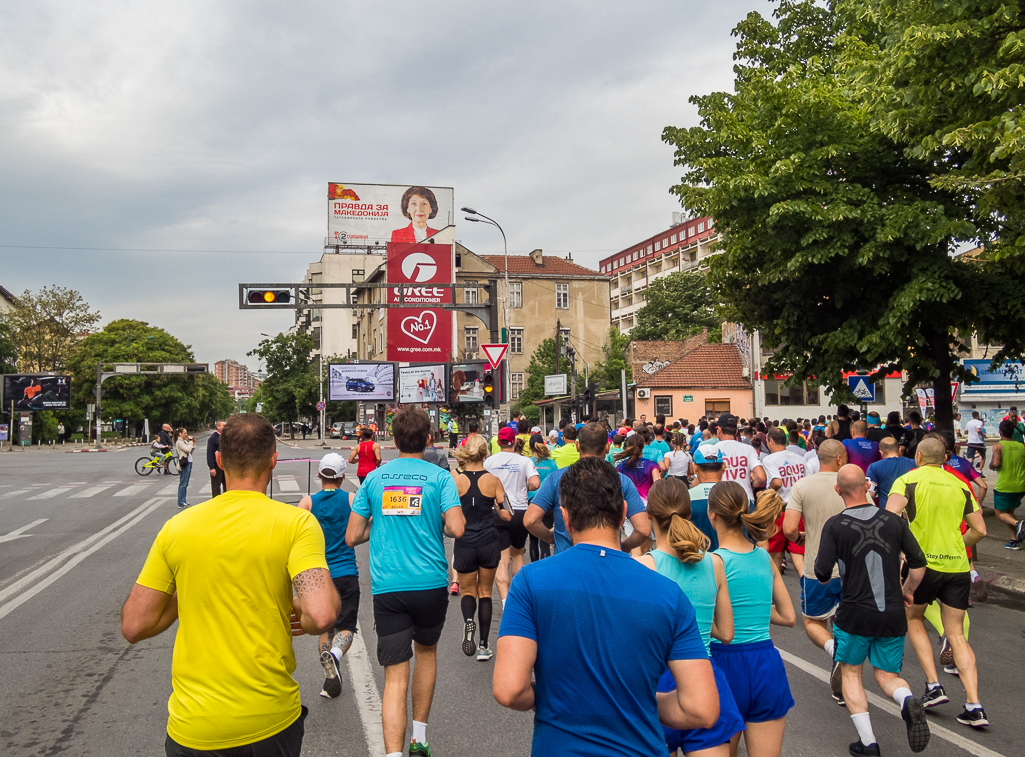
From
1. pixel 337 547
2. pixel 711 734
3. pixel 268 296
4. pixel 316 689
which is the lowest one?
pixel 316 689

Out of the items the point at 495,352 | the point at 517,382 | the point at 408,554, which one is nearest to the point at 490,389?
the point at 495,352

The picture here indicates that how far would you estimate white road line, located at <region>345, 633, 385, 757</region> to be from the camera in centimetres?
454

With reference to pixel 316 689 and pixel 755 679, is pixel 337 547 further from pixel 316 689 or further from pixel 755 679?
pixel 755 679

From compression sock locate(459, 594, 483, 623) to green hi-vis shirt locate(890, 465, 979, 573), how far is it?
11.0 feet

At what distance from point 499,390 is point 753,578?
1577cm

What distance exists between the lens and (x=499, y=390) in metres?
19.2

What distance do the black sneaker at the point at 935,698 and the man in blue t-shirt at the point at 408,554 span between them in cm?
324

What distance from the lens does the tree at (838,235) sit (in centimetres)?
1172

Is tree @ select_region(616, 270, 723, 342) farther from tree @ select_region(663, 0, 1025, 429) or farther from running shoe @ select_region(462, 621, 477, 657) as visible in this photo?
running shoe @ select_region(462, 621, 477, 657)

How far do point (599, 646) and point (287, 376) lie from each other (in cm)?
7642

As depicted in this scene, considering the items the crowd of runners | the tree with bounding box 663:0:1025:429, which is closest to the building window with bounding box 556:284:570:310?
the tree with bounding box 663:0:1025:429

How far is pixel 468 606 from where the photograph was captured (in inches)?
251

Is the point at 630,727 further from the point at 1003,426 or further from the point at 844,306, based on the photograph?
the point at 844,306

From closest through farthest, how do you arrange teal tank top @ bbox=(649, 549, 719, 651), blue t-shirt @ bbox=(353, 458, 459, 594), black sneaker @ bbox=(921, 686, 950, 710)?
teal tank top @ bbox=(649, 549, 719, 651) → blue t-shirt @ bbox=(353, 458, 459, 594) → black sneaker @ bbox=(921, 686, 950, 710)
